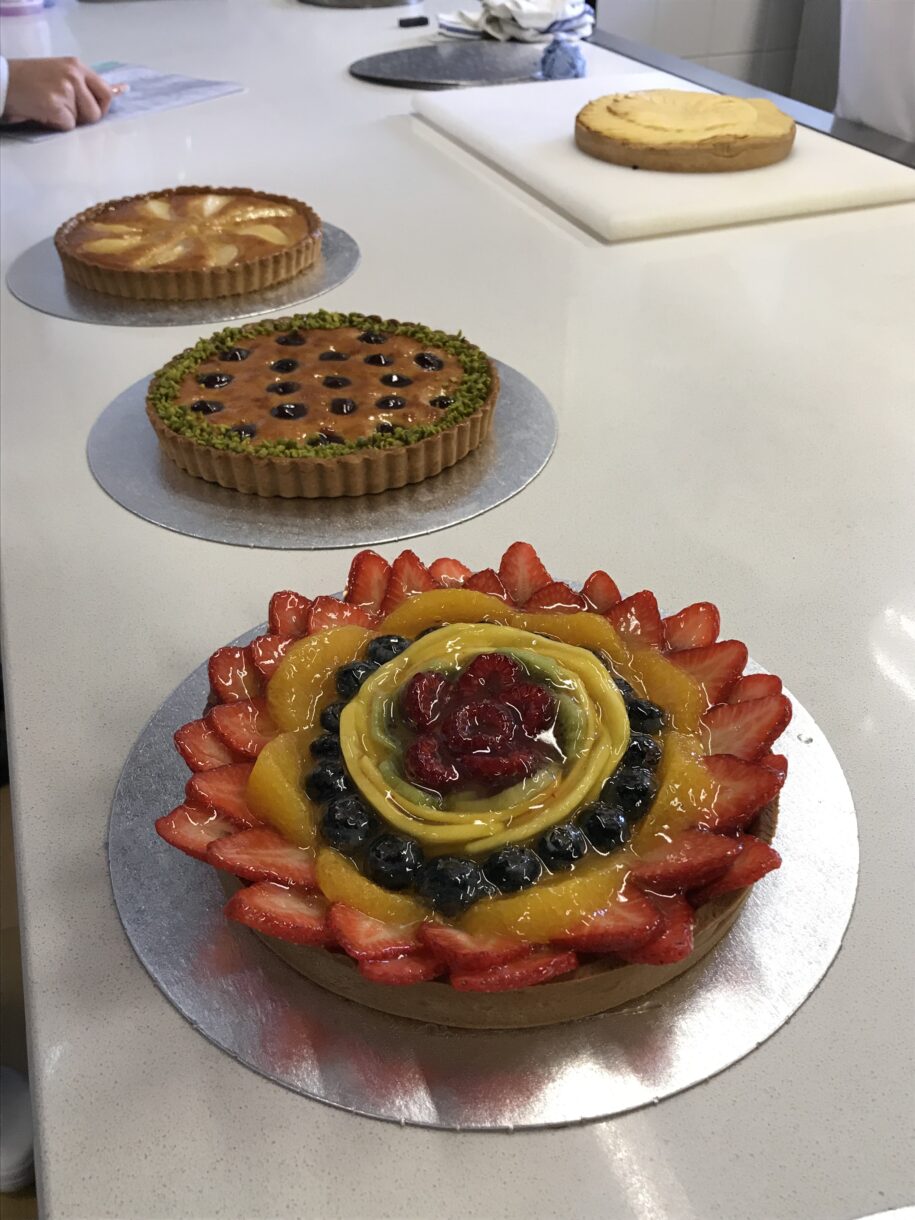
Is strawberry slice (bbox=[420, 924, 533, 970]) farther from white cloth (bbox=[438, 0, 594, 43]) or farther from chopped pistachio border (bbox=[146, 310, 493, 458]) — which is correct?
white cloth (bbox=[438, 0, 594, 43])

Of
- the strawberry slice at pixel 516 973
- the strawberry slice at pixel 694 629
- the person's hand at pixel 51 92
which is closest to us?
the strawberry slice at pixel 516 973

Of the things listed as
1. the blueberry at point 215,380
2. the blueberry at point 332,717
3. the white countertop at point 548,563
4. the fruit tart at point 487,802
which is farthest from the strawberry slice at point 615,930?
the blueberry at point 215,380

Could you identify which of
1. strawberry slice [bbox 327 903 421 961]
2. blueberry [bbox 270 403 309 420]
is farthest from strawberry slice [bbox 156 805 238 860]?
blueberry [bbox 270 403 309 420]

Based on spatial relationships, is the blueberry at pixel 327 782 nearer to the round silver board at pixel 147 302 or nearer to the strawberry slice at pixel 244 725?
the strawberry slice at pixel 244 725

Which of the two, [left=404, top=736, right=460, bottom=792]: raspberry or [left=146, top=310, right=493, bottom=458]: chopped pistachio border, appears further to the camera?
[left=146, top=310, right=493, bottom=458]: chopped pistachio border

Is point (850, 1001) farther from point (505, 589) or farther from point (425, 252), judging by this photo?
point (425, 252)

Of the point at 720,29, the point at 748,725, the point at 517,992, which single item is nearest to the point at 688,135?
the point at 748,725

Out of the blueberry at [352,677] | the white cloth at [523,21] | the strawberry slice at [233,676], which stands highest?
the white cloth at [523,21]
